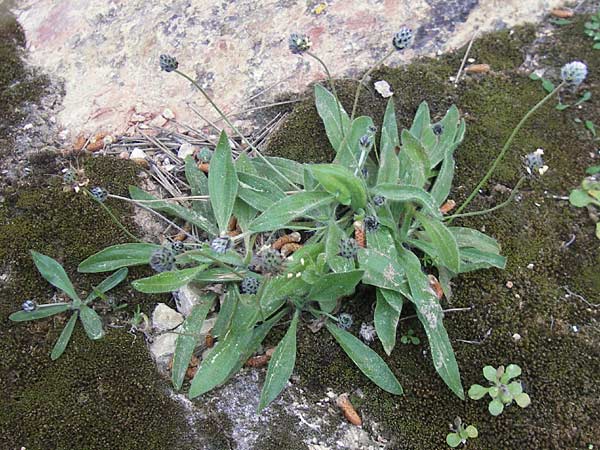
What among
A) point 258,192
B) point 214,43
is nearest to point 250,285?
point 258,192

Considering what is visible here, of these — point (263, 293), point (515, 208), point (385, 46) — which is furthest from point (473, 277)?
point (385, 46)

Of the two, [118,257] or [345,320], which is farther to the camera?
[118,257]

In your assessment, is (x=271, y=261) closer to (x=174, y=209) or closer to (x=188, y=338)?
(x=188, y=338)

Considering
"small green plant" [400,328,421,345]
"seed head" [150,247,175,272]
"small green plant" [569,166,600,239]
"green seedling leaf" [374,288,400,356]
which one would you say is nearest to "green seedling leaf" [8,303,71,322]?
"seed head" [150,247,175,272]

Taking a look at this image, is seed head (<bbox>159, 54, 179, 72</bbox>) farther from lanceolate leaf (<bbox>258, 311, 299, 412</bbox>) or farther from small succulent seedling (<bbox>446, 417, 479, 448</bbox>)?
small succulent seedling (<bbox>446, 417, 479, 448</bbox>)

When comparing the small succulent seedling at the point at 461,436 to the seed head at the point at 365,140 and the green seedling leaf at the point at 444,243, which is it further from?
the seed head at the point at 365,140
